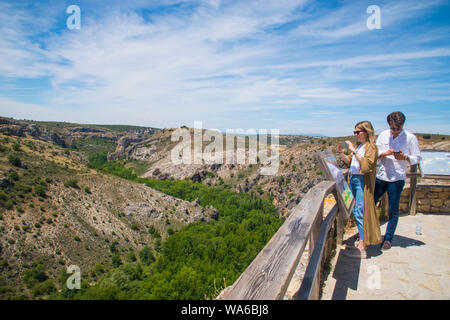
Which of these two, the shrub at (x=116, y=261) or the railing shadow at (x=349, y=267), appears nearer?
the railing shadow at (x=349, y=267)

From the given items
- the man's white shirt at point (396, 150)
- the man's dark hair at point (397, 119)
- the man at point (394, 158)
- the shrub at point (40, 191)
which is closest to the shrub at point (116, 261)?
the shrub at point (40, 191)

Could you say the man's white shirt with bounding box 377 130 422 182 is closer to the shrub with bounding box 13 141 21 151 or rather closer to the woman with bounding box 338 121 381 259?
the woman with bounding box 338 121 381 259

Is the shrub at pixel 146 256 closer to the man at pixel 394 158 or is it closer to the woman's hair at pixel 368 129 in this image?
the man at pixel 394 158

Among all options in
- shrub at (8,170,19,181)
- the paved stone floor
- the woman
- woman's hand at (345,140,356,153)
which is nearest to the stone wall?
the paved stone floor

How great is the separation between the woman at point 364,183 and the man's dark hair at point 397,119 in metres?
0.50

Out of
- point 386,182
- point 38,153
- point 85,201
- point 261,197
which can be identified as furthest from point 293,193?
point 386,182

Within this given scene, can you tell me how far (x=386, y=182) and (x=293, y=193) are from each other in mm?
74456

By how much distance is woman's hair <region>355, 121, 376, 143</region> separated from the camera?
4299mm

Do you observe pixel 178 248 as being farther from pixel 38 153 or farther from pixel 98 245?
pixel 38 153

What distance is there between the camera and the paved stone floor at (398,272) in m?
3.76

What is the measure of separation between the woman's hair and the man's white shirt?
686 millimetres
